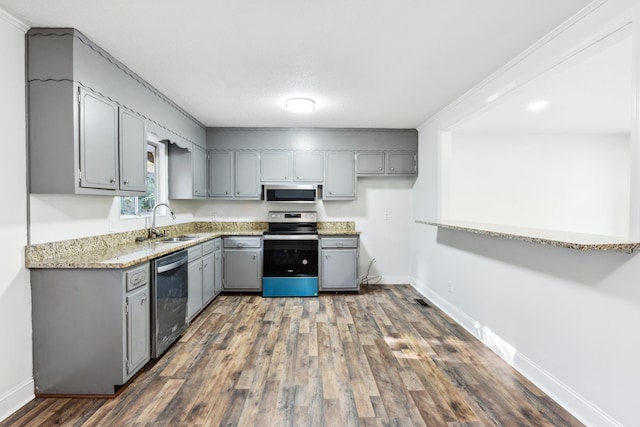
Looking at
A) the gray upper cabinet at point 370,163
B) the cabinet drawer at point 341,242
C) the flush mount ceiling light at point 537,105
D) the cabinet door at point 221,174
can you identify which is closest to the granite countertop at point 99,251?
the cabinet door at point 221,174

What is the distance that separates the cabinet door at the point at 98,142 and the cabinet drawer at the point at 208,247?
4.57 ft

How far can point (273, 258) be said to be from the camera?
440cm

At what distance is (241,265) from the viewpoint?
4.43 metres

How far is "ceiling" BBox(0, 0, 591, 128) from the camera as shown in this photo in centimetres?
184

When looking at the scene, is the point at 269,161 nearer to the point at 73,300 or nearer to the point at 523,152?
the point at 73,300

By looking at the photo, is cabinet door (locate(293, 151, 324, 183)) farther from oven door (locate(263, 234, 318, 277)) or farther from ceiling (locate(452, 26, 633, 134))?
ceiling (locate(452, 26, 633, 134))

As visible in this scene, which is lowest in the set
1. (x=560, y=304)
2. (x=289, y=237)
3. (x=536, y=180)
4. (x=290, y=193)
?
(x=560, y=304)

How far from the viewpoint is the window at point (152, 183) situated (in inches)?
140

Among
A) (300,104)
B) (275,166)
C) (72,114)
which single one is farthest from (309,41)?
(275,166)

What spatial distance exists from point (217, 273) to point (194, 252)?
91cm

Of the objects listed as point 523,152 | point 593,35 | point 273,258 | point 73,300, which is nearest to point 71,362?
point 73,300

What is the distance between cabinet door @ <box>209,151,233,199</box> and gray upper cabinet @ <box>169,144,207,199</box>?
1.31ft

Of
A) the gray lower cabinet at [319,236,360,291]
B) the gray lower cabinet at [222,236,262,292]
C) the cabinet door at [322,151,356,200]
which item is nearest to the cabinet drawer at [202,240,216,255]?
the gray lower cabinet at [222,236,262,292]

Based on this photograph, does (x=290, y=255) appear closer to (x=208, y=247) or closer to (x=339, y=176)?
(x=208, y=247)
